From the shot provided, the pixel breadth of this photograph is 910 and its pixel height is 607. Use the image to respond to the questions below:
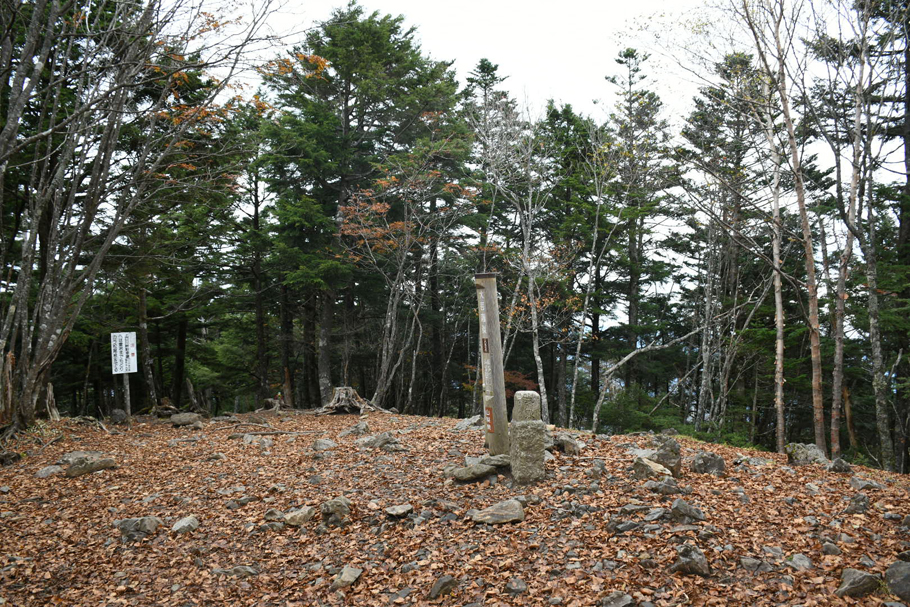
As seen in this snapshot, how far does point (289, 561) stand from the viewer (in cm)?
436

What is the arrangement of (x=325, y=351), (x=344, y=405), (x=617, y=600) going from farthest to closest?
1. (x=325, y=351)
2. (x=344, y=405)
3. (x=617, y=600)

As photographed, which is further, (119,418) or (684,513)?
(119,418)

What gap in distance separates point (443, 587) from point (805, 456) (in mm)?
4802

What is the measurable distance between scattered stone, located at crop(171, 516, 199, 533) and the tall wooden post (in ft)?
10.3

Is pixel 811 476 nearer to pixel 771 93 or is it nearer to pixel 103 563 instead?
pixel 771 93

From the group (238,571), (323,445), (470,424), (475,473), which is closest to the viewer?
(238,571)

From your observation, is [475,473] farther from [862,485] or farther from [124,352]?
[124,352]

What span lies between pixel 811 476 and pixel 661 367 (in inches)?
576

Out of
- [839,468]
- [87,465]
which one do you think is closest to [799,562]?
[839,468]

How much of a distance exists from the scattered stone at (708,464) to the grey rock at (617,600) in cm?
245

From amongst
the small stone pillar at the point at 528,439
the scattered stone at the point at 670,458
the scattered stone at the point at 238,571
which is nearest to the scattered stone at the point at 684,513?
the scattered stone at the point at 670,458

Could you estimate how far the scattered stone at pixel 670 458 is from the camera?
510 centimetres

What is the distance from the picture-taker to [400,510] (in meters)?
4.83

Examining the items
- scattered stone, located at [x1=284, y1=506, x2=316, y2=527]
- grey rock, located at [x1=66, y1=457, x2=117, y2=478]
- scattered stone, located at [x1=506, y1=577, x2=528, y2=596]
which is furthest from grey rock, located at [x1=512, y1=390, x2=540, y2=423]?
grey rock, located at [x1=66, y1=457, x2=117, y2=478]
